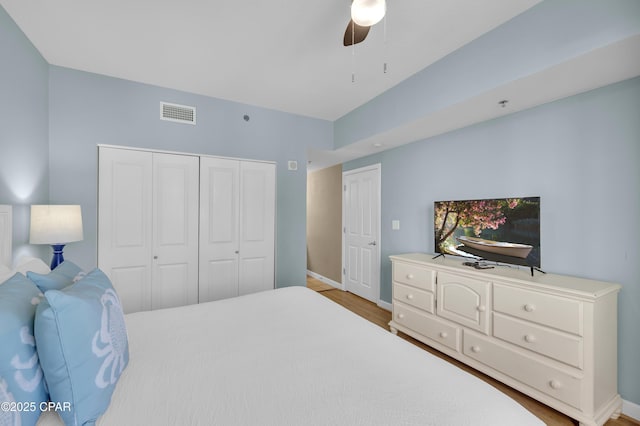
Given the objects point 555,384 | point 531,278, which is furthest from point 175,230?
point 555,384

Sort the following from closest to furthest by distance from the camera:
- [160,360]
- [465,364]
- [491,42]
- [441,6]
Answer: [160,360]
[441,6]
[491,42]
[465,364]

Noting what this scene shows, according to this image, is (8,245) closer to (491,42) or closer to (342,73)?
(342,73)

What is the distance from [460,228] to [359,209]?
1838 mm

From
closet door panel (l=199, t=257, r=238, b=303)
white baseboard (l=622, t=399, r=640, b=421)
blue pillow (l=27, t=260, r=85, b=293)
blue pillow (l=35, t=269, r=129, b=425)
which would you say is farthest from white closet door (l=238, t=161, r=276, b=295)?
white baseboard (l=622, t=399, r=640, b=421)

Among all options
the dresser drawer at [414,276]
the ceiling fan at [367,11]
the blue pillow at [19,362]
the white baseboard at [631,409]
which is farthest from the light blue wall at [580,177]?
the blue pillow at [19,362]

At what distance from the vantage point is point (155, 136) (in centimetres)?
296

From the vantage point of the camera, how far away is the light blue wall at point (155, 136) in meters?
2.60

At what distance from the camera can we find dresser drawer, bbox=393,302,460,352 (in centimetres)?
248

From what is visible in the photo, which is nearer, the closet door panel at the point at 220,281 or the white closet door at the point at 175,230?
the white closet door at the point at 175,230

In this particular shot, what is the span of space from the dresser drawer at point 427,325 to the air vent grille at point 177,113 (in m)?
3.06

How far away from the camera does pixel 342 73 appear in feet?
8.78

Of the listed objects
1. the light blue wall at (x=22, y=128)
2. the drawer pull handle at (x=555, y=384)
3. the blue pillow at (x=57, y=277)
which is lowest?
the drawer pull handle at (x=555, y=384)

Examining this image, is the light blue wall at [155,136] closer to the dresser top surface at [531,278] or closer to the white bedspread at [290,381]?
the dresser top surface at [531,278]

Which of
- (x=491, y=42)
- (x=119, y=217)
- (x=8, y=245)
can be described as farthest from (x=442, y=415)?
(x=119, y=217)
